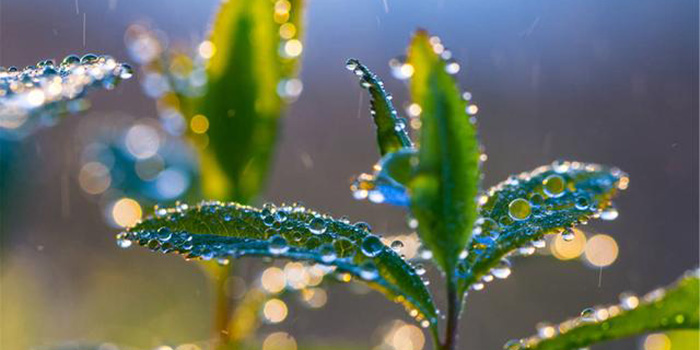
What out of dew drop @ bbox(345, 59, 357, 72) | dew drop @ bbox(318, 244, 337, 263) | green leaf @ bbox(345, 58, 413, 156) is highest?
dew drop @ bbox(345, 59, 357, 72)

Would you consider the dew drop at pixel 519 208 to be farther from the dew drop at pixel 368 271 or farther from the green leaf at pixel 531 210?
the dew drop at pixel 368 271

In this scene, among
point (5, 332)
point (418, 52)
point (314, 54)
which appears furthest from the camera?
point (314, 54)

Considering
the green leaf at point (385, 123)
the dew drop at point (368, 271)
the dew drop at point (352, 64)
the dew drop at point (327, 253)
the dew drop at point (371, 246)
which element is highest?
the dew drop at point (352, 64)

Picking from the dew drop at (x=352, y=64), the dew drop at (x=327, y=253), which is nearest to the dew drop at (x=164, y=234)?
the dew drop at (x=327, y=253)

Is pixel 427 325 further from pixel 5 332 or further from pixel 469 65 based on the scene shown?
pixel 469 65

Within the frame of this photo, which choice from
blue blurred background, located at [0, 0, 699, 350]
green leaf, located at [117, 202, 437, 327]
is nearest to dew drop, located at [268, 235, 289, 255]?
green leaf, located at [117, 202, 437, 327]

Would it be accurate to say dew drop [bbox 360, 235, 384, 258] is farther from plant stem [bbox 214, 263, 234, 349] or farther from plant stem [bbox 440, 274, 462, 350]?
plant stem [bbox 214, 263, 234, 349]

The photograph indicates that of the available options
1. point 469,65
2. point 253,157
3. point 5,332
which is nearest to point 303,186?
point 469,65
